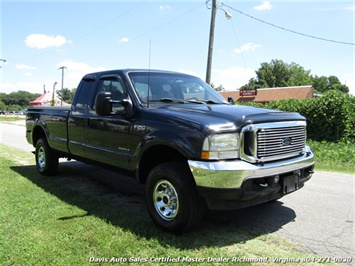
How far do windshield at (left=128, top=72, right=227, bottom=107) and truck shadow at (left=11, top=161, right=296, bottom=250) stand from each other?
1.60 metres

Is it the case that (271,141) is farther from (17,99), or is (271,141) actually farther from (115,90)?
(17,99)

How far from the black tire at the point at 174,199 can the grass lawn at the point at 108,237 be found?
0.54 ft

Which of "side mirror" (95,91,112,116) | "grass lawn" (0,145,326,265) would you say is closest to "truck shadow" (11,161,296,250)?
"grass lawn" (0,145,326,265)

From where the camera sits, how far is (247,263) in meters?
3.19

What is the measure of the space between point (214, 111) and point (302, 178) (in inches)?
55.4

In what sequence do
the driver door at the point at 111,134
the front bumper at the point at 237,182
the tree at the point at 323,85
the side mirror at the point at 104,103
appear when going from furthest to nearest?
the tree at the point at 323,85 < the driver door at the point at 111,134 < the side mirror at the point at 104,103 < the front bumper at the point at 237,182

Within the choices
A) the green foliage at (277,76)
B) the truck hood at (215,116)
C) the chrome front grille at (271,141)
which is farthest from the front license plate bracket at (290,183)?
the green foliage at (277,76)

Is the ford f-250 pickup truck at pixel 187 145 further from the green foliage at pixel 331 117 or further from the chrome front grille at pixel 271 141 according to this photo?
the green foliage at pixel 331 117

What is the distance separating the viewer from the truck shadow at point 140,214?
3.81 m

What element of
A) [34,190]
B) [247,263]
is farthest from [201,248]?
[34,190]

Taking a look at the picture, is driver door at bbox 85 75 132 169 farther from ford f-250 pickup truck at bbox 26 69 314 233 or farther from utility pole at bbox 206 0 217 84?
utility pole at bbox 206 0 217 84

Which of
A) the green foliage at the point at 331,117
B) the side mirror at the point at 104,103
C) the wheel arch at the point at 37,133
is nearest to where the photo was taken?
the side mirror at the point at 104,103

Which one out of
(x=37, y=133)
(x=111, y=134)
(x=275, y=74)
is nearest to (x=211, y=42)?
(x=37, y=133)

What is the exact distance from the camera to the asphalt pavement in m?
3.69
